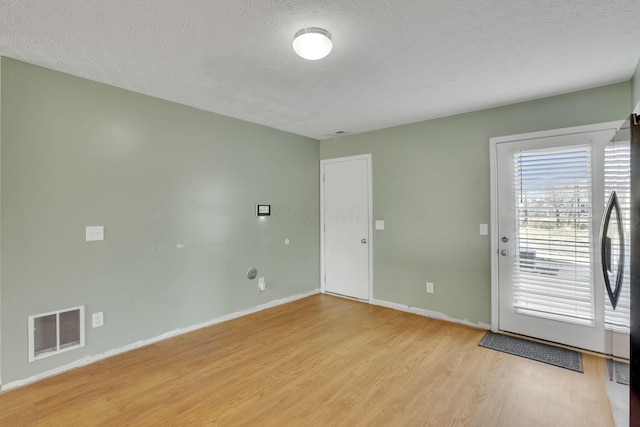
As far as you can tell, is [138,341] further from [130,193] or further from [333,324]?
Result: [333,324]

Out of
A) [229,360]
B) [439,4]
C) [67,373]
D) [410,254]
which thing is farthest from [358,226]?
[67,373]

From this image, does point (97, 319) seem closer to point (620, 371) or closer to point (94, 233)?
point (94, 233)

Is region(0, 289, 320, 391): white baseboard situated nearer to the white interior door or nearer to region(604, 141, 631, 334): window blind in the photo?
the white interior door

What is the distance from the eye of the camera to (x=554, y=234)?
299cm

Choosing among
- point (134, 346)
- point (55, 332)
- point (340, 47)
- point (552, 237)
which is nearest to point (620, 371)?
point (552, 237)

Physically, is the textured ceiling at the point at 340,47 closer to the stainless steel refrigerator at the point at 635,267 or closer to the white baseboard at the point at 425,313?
the stainless steel refrigerator at the point at 635,267

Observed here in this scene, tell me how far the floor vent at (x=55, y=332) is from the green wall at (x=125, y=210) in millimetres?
51

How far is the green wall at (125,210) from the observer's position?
2367mm

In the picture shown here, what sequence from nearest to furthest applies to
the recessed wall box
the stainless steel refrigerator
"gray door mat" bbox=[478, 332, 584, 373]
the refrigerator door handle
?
the stainless steel refrigerator → the refrigerator door handle → "gray door mat" bbox=[478, 332, 584, 373] → the recessed wall box

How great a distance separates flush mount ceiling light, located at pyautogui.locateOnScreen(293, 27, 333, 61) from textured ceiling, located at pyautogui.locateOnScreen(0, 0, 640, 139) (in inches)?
2.0

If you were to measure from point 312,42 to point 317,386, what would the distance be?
2.41 m

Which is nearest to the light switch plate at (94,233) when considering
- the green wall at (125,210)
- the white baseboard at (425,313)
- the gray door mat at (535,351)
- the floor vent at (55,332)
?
the green wall at (125,210)

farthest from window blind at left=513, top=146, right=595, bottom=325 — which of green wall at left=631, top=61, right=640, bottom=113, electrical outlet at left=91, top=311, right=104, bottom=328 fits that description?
electrical outlet at left=91, top=311, right=104, bottom=328

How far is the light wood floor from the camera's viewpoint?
2.03 metres
